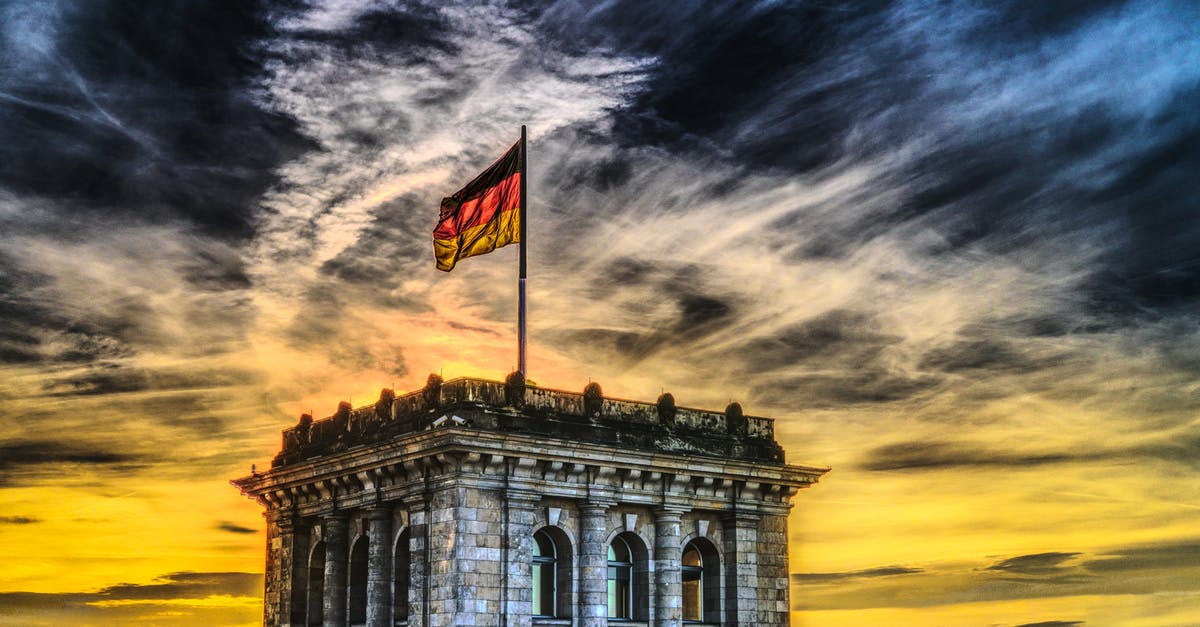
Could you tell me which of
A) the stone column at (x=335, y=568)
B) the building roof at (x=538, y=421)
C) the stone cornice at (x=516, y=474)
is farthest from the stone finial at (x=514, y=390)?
the stone column at (x=335, y=568)

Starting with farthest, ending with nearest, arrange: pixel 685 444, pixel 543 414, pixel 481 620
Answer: pixel 685 444
pixel 543 414
pixel 481 620

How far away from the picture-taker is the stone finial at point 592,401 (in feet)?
143

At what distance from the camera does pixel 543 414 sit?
42.3 metres

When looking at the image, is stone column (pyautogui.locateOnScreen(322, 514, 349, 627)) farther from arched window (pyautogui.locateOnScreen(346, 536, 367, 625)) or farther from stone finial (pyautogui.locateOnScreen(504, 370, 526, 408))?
stone finial (pyautogui.locateOnScreen(504, 370, 526, 408))

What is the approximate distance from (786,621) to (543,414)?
11.0 metres

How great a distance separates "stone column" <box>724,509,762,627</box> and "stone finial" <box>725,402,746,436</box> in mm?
2781

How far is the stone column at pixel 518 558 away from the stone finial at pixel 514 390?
2.81 m

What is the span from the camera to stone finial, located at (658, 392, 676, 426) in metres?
45.0

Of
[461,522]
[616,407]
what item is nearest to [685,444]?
[616,407]

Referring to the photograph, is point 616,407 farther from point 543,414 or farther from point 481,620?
point 481,620

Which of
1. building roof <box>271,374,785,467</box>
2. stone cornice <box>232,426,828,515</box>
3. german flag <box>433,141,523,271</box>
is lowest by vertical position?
stone cornice <box>232,426,828,515</box>

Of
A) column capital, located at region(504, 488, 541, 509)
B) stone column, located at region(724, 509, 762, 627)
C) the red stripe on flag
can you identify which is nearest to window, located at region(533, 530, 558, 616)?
column capital, located at region(504, 488, 541, 509)

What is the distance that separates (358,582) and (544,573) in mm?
6648

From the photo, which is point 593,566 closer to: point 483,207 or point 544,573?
point 544,573
